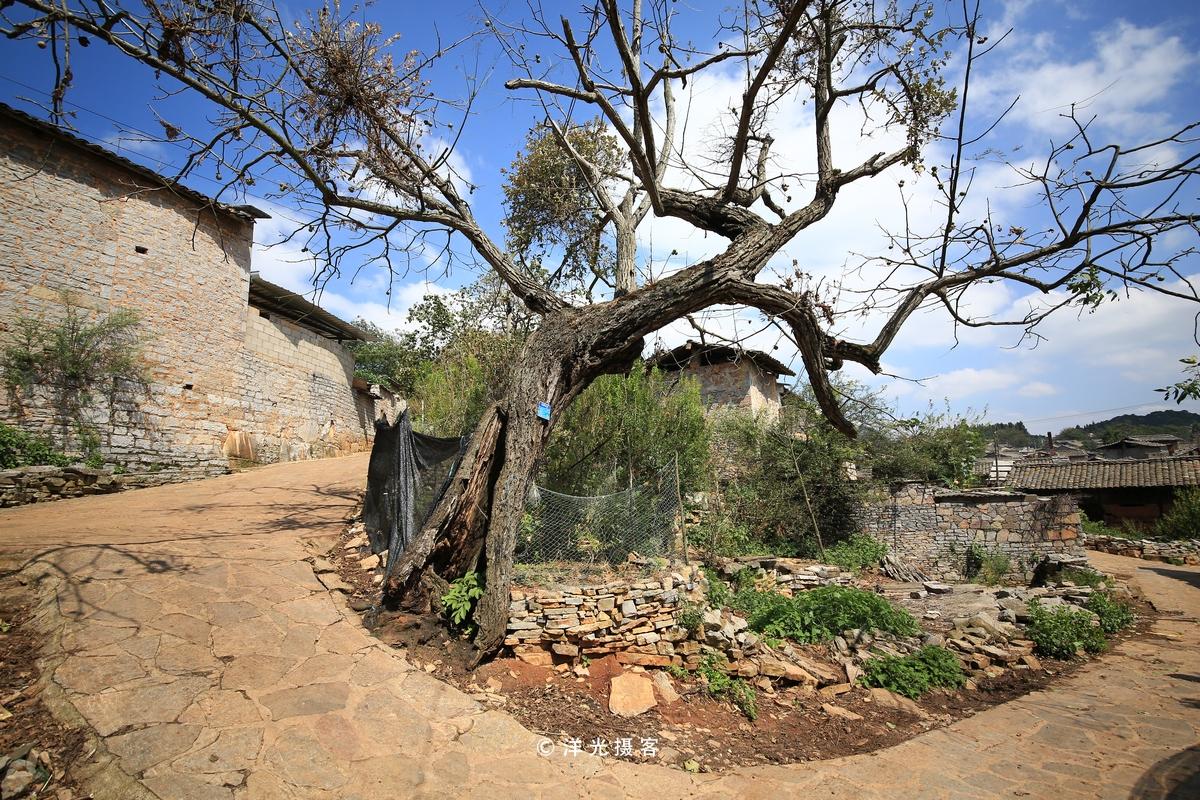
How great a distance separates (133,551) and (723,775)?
587 cm

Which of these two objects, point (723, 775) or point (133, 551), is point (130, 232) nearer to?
point (133, 551)

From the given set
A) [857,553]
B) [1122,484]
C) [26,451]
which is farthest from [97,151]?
[1122,484]

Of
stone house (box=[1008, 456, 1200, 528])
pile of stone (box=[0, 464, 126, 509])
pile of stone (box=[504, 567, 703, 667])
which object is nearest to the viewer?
pile of stone (box=[504, 567, 703, 667])

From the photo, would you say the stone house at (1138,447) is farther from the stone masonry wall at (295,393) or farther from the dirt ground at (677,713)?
the stone masonry wall at (295,393)

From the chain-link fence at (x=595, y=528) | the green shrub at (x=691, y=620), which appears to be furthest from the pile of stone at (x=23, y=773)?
the green shrub at (x=691, y=620)

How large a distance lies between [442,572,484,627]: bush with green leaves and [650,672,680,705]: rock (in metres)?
1.69

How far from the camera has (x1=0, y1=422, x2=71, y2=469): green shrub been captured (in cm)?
836

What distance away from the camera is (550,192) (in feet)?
32.5

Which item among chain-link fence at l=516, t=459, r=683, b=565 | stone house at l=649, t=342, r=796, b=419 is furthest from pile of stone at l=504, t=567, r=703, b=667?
stone house at l=649, t=342, r=796, b=419

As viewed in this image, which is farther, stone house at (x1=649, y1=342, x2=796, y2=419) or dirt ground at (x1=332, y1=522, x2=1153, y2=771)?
stone house at (x1=649, y1=342, x2=796, y2=419)

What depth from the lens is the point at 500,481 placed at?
15.0 feet

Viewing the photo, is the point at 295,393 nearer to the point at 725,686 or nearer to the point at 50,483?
the point at 50,483

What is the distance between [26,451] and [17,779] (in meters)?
9.37

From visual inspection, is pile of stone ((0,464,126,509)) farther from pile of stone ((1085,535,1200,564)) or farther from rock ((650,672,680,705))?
pile of stone ((1085,535,1200,564))
